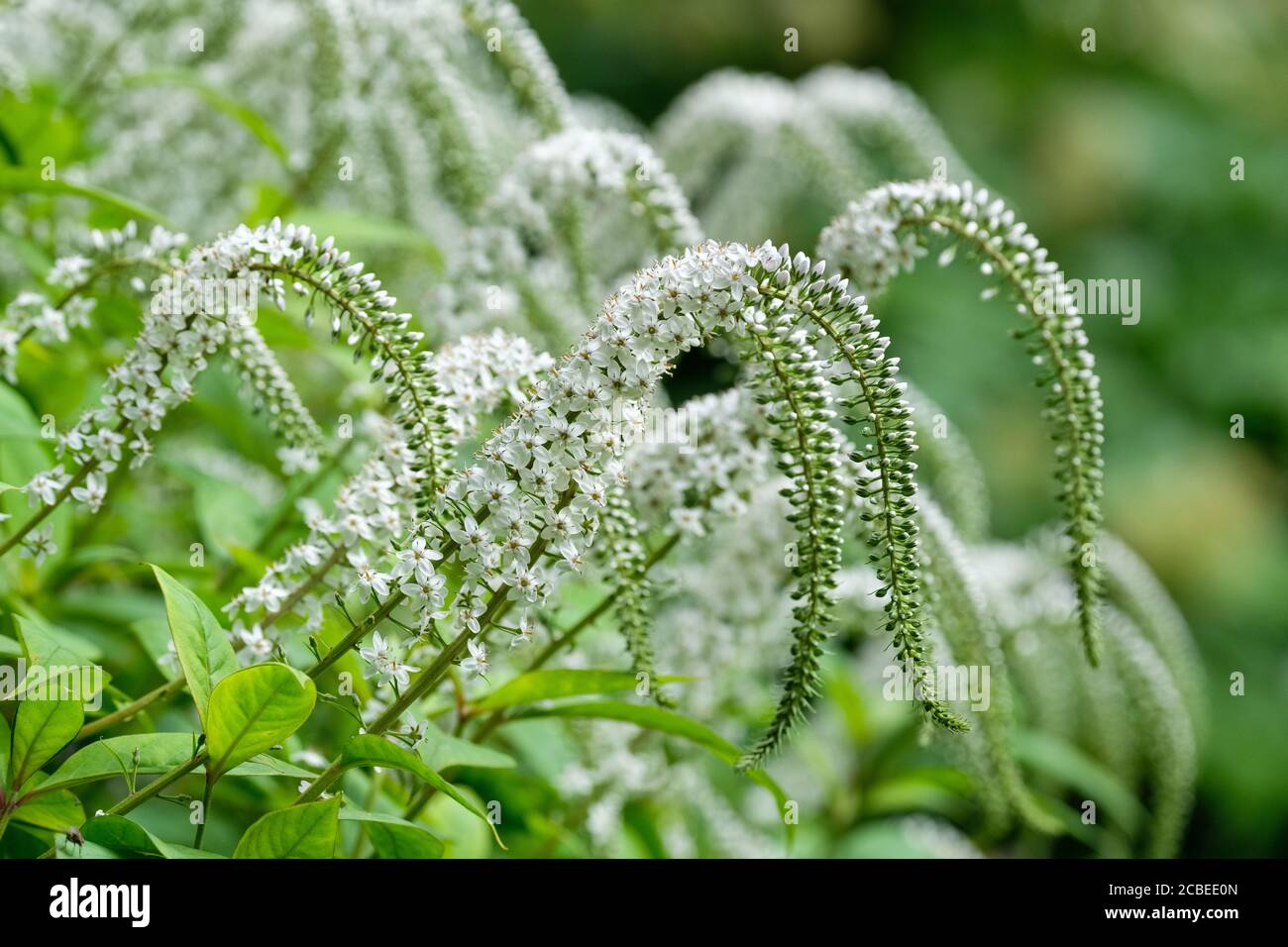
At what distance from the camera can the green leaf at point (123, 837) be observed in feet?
4.18

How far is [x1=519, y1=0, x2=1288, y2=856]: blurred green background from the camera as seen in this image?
5938 millimetres

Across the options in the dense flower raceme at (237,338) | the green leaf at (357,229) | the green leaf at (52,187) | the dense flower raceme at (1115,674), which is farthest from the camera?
the dense flower raceme at (1115,674)

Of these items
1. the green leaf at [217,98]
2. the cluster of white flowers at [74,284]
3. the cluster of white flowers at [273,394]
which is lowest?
the cluster of white flowers at [273,394]

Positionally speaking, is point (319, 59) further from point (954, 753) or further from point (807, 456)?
point (954, 753)

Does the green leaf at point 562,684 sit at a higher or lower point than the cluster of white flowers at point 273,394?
lower

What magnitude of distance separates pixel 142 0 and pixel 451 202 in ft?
2.49

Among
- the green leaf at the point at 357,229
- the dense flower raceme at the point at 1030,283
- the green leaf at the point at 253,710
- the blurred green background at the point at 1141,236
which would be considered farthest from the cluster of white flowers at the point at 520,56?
the blurred green background at the point at 1141,236

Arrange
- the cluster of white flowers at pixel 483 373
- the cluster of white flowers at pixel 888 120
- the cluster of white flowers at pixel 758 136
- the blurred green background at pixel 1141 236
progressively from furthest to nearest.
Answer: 1. the blurred green background at pixel 1141 236
2. the cluster of white flowers at pixel 888 120
3. the cluster of white flowers at pixel 758 136
4. the cluster of white flowers at pixel 483 373

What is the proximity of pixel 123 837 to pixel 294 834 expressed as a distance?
17 centimetres

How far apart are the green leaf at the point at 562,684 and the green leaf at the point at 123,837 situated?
0.51m

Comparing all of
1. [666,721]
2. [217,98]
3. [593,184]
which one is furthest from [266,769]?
[217,98]

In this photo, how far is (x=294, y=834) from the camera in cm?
131

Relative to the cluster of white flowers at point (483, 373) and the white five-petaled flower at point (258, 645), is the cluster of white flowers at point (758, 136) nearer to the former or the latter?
the cluster of white flowers at point (483, 373)
